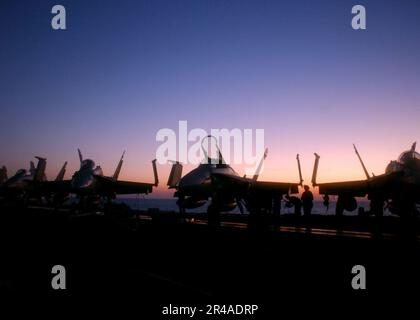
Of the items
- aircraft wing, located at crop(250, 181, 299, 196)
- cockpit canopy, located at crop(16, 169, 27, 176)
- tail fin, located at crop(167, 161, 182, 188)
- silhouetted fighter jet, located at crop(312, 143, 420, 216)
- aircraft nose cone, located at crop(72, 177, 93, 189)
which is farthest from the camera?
cockpit canopy, located at crop(16, 169, 27, 176)

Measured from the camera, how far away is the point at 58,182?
44250 millimetres

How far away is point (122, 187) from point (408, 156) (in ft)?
90.7

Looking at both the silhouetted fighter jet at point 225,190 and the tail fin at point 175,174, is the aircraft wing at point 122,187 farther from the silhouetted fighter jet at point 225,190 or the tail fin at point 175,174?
the silhouetted fighter jet at point 225,190

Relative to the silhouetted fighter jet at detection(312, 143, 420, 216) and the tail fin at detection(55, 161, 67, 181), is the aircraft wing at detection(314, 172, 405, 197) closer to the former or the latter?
the silhouetted fighter jet at detection(312, 143, 420, 216)

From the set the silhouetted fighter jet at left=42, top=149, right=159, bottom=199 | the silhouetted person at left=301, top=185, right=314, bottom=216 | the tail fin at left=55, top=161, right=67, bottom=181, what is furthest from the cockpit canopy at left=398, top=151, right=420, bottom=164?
the tail fin at left=55, top=161, right=67, bottom=181

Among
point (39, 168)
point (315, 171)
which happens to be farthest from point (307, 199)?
point (39, 168)

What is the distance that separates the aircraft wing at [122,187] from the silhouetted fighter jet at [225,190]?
10594 mm

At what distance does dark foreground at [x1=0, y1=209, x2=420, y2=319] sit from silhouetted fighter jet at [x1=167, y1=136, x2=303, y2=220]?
25.1ft

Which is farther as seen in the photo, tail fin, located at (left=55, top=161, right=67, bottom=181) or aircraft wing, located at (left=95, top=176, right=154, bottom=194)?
tail fin, located at (left=55, top=161, right=67, bottom=181)

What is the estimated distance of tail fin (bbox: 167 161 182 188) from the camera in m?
28.8

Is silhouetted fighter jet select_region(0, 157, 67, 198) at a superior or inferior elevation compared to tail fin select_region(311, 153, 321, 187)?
inferior

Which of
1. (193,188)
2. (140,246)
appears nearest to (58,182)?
(193,188)

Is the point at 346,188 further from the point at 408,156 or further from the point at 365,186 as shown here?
the point at 408,156
